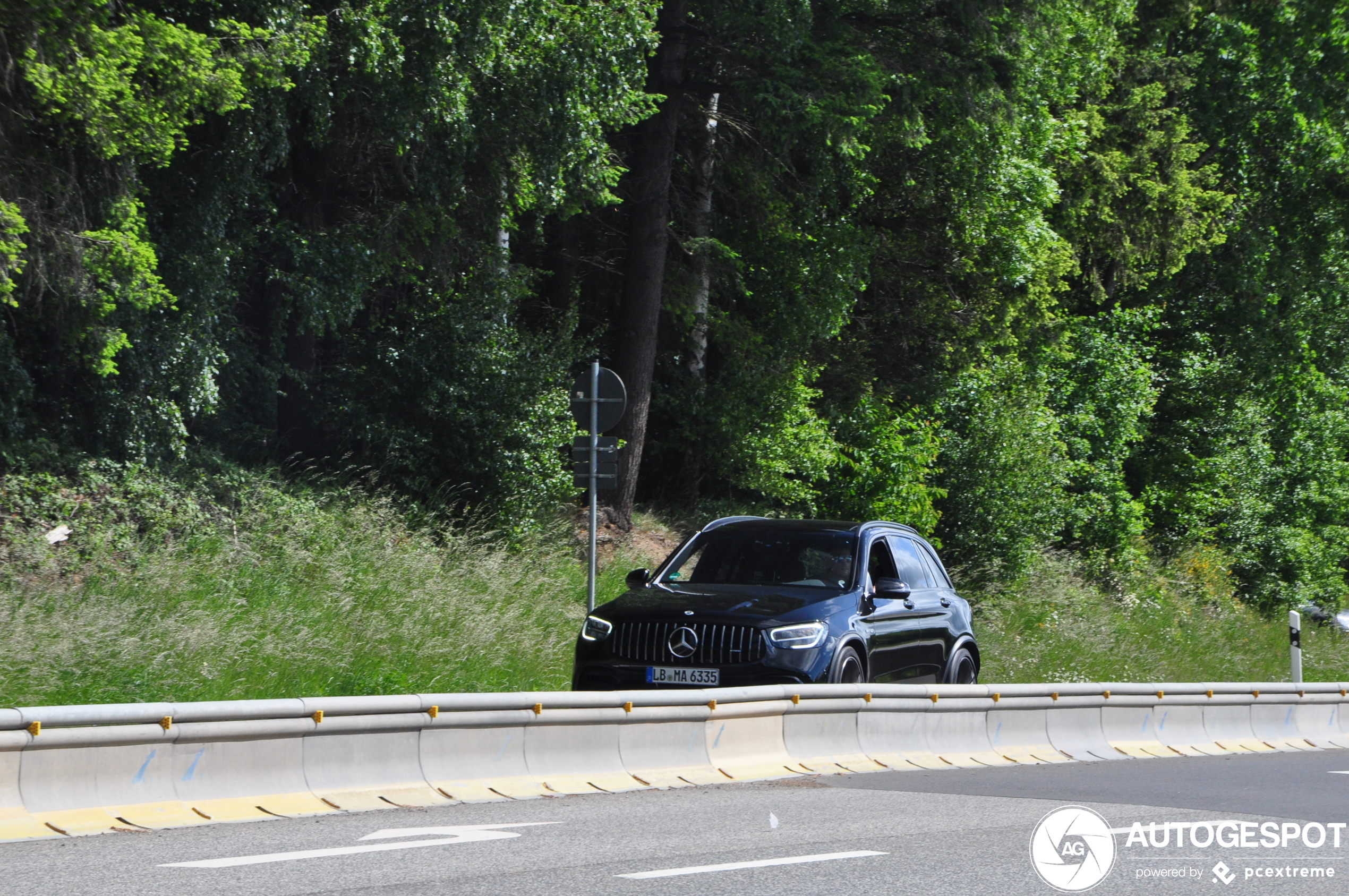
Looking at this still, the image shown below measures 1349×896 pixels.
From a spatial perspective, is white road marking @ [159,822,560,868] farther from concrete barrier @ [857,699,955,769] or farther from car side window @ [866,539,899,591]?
car side window @ [866,539,899,591]

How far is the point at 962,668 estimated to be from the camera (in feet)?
47.0

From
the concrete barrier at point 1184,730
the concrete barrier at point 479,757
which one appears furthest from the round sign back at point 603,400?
the concrete barrier at point 1184,730

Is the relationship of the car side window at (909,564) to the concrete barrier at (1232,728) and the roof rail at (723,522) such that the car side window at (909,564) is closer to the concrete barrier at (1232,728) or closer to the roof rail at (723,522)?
the roof rail at (723,522)

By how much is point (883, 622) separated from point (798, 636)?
1.21 m

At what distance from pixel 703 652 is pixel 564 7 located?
969 cm

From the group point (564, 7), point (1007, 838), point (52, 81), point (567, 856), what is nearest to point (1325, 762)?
point (1007, 838)

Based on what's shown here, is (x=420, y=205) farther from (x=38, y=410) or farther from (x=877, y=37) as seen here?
(x=877, y=37)

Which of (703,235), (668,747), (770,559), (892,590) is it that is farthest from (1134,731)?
(703,235)

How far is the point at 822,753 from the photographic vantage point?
11984 mm

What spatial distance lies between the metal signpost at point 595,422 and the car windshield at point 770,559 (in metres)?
1.82

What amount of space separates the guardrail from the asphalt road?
13.7 inches

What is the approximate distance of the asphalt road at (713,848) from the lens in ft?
21.0

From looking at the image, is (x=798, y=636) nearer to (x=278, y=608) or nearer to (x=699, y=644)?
(x=699, y=644)

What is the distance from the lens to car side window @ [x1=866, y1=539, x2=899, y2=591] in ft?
43.1
